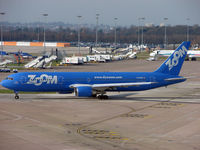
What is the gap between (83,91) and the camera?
53688mm

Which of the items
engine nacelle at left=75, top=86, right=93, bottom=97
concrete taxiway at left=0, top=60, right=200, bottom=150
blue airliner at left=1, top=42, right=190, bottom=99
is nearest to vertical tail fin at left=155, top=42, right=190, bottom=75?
blue airliner at left=1, top=42, right=190, bottom=99

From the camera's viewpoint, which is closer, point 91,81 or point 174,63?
point 91,81

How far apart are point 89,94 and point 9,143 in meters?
24.1

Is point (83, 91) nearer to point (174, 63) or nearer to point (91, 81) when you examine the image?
point (91, 81)

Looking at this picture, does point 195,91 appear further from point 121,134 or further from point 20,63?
point 20,63

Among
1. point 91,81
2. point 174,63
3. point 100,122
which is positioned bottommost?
point 100,122

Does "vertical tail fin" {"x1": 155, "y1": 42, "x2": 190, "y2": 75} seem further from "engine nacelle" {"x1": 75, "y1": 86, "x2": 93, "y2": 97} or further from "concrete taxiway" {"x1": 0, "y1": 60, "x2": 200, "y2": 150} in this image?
"engine nacelle" {"x1": 75, "y1": 86, "x2": 93, "y2": 97}

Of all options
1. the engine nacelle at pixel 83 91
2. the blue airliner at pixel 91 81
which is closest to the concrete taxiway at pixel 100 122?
the engine nacelle at pixel 83 91

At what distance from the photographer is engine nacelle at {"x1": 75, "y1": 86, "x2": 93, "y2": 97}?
53.6 metres

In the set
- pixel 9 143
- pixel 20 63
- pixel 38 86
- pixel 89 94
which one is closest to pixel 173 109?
pixel 89 94

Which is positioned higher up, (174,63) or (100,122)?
(174,63)

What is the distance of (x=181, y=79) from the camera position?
57.7 meters

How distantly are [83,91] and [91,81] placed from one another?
256 centimetres

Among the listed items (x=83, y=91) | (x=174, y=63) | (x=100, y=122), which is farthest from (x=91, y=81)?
(x=100, y=122)
